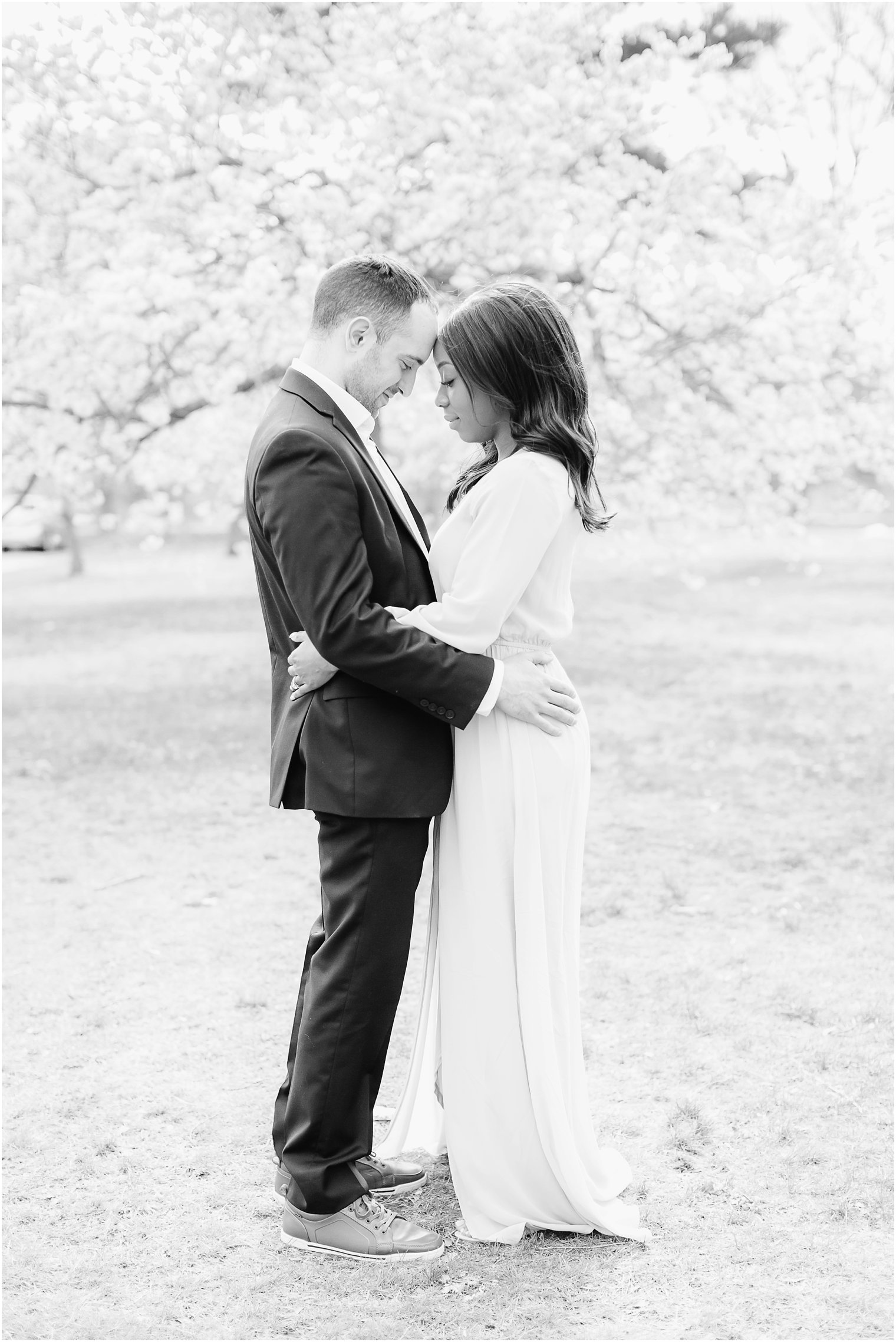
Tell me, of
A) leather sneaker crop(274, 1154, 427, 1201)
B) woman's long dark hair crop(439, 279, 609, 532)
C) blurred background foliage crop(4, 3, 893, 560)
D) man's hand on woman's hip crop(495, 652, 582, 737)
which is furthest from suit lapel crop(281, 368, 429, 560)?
blurred background foliage crop(4, 3, 893, 560)

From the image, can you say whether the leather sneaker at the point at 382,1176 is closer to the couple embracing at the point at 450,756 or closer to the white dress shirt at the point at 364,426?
the couple embracing at the point at 450,756

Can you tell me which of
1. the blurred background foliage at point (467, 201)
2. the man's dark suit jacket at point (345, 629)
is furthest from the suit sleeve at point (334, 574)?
the blurred background foliage at point (467, 201)

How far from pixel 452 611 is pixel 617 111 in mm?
7774

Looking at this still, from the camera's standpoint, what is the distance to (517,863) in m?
3.17

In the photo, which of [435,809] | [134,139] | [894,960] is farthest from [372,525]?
[134,139]

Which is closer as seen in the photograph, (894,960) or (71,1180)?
(71,1180)

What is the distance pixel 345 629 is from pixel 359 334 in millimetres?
756

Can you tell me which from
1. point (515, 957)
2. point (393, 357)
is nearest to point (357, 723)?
point (515, 957)

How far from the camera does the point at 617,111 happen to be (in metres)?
9.52

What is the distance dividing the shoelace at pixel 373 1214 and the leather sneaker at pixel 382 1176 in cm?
4

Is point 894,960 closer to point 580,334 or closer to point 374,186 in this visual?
point 580,334

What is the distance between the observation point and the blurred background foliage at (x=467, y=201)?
905cm

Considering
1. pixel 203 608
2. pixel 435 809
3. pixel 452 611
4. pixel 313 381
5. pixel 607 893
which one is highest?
pixel 313 381

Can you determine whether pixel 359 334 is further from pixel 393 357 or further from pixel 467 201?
pixel 467 201
